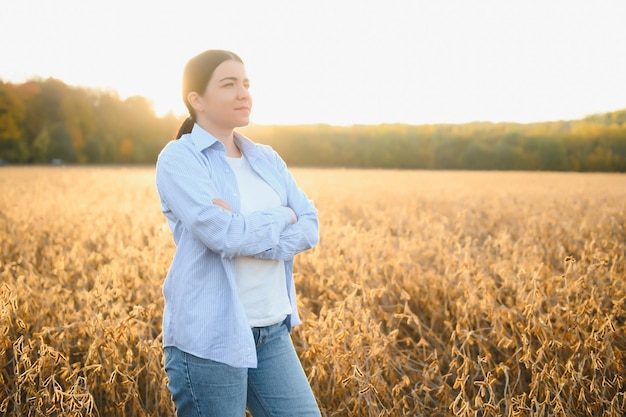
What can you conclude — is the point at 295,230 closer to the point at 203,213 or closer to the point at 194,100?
the point at 203,213

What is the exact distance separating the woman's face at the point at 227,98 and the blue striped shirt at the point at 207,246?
89 mm

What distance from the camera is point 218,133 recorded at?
205 centimetres

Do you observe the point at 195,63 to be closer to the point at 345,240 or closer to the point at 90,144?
the point at 345,240

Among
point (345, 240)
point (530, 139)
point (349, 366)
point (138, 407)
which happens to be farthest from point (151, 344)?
point (530, 139)

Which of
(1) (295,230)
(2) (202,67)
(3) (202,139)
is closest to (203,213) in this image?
(3) (202,139)

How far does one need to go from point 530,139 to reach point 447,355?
69.8 m

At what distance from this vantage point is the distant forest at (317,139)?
54875mm

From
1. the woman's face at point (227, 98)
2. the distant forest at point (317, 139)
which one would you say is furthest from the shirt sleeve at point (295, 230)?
the distant forest at point (317, 139)

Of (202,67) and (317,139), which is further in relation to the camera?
(317,139)

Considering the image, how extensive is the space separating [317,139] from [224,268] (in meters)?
75.8

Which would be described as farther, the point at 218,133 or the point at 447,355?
the point at 447,355

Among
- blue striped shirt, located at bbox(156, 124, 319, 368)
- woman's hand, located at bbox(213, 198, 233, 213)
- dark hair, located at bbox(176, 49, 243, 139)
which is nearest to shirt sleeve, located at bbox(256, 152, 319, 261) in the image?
blue striped shirt, located at bbox(156, 124, 319, 368)

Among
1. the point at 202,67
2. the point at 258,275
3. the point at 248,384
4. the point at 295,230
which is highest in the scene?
the point at 202,67

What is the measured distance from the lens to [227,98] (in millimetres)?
1963
